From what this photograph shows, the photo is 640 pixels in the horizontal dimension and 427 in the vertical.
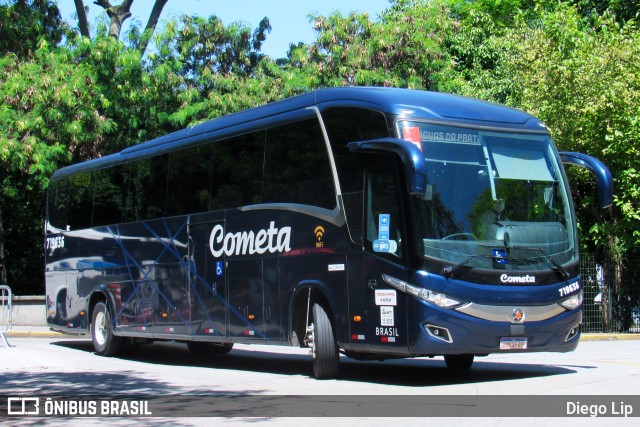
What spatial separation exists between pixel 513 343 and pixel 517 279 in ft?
2.57

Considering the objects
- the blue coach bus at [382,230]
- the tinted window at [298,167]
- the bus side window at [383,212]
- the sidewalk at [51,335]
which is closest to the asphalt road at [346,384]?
the blue coach bus at [382,230]

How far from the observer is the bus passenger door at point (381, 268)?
38.2 ft

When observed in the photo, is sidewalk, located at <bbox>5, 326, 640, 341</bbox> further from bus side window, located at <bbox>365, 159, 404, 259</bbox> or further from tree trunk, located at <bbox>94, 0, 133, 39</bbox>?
bus side window, located at <bbox>365, 159, 404, 259</bbox>

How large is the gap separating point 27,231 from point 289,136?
2681cm

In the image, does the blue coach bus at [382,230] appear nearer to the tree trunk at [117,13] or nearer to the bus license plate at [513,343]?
the bus license plate at [513,343]

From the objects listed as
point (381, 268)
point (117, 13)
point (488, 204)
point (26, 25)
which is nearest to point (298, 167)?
point (381, 268)

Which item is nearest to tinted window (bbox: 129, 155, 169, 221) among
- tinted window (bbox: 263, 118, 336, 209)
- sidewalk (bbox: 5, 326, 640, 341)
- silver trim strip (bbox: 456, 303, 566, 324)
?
tinted window (bbox: 263, 118, 336, 209)

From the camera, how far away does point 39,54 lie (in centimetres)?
2741

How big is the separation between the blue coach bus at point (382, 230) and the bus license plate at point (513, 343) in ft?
0.06

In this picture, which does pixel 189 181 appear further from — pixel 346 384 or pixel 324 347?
pixel 346 384

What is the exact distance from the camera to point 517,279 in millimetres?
11719

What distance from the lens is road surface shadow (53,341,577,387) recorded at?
13.0 metres

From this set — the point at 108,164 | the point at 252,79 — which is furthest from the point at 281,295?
the point at 252,79

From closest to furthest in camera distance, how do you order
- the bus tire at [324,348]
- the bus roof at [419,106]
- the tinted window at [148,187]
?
the bus roof at [419,106] → the bus tire at [324,348] → the tinted window at [148,187]
